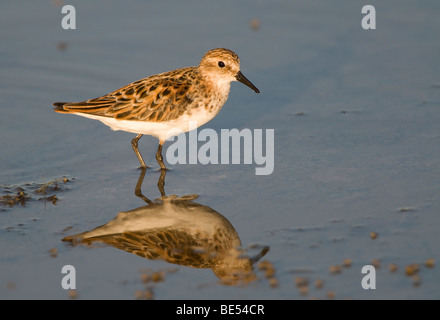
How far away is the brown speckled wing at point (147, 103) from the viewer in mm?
10188

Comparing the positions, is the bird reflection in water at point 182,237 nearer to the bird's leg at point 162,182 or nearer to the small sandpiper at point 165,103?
the bird's leg at point 162,182

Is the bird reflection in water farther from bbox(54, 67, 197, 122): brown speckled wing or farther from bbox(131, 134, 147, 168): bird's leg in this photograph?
bbox(54, 67, 197, 122): brown speckled wing

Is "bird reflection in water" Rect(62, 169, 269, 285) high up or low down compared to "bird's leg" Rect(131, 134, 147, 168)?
down

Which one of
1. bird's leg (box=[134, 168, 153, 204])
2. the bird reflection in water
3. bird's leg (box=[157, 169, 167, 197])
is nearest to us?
the bird reflection in water

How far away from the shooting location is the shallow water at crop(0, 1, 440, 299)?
7781mm

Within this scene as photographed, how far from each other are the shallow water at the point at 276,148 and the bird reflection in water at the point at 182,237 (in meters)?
0.16

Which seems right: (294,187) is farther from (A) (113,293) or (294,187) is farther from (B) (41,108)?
(B) (41,108)

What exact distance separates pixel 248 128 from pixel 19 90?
4427 millimetres

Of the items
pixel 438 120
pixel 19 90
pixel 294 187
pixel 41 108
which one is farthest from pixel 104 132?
pixel 438 120

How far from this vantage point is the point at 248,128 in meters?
11.6

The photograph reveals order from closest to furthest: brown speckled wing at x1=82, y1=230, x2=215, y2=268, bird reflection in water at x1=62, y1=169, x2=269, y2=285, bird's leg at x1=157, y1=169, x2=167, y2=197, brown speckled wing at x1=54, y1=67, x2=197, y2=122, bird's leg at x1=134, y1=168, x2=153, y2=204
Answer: bird reflection in water at x1=62, y1=169, x2=269, y2=285, brown speckled wing at x1=82, y1=230, x2=215, y2=268, bird's leg at x1=134, y1=168, x2=153, y2=204, bird's leg at x1=157, y1=169, x2=167, y2=197, brown speckled wing at x1=54, y1=67, x2=197, y2=122

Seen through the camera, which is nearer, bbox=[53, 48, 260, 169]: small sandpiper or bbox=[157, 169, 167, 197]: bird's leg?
bbox=[157, 169, 167, 197]: bird's leg

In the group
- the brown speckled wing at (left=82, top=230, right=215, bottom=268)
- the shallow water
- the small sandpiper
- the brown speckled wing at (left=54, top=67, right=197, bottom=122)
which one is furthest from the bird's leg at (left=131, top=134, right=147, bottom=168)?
the brown speckled wing at (left=82, top=230, right=215, bottom=268)

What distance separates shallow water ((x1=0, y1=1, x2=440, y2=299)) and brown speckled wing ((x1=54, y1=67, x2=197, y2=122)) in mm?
858
